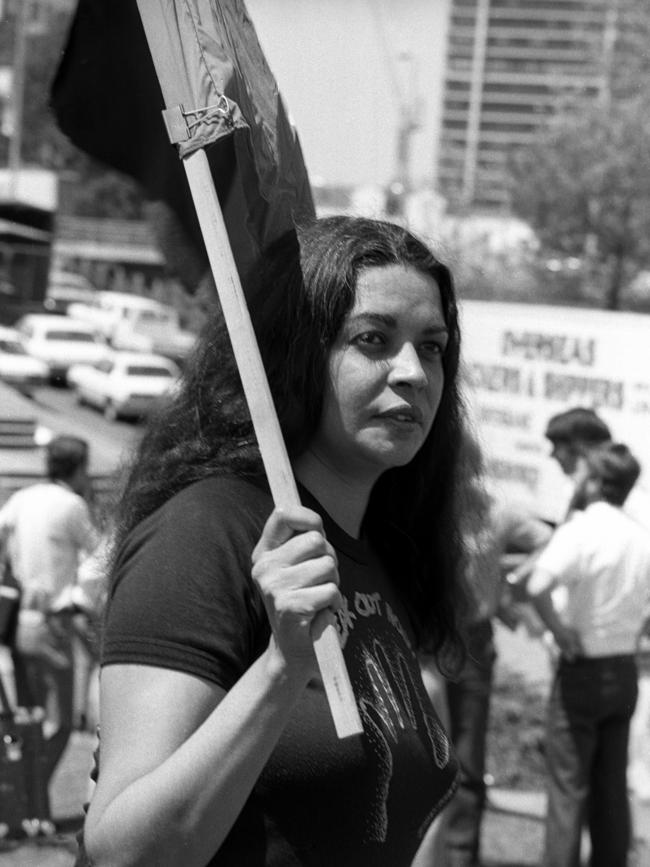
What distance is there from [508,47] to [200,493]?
67.5 m

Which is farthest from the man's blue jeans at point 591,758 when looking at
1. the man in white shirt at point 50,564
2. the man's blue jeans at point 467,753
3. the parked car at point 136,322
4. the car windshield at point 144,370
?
the parked car at point 136,322

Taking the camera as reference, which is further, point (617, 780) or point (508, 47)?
point (508, 47)

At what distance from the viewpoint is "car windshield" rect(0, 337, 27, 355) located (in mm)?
6133

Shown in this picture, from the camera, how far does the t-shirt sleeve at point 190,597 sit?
4.82 feet

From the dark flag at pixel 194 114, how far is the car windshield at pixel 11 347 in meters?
3.37

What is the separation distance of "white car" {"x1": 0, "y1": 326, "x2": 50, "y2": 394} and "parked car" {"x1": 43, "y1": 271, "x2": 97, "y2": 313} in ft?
1.80

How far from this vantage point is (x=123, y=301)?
9.35 m

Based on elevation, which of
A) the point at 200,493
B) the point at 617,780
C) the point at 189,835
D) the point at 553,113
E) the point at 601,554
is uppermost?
the point at 553,113

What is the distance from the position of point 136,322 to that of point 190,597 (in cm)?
777

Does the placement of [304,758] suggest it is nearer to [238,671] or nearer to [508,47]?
[238,671]

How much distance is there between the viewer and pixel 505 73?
255 ft

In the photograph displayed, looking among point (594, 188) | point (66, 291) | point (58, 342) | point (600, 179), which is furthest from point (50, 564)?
point (594, 188)

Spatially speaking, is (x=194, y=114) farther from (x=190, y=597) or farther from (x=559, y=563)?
(x=559, y=563)

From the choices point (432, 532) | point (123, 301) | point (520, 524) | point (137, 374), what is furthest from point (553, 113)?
Result: point (432, 532)
